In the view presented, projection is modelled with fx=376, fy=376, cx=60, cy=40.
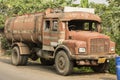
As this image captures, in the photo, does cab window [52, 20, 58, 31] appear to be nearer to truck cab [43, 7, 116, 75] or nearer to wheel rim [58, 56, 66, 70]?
truck cab [43, 7, 116, 75]

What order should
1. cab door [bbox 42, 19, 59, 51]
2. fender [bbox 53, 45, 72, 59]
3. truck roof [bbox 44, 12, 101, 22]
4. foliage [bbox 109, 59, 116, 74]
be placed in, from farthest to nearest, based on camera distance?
foliage [bbox 109, 59, 116, 74] → cab door [bbox 42, 19, 59, 51] → truck roof [bbox 44, 12, 101, 22] → fender [bbox 53, 45, 72, 59]

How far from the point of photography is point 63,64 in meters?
15.7

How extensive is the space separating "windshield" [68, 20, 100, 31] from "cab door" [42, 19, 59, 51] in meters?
0.68

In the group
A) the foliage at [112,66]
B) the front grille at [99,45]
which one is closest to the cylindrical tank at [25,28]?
the front grille at [99,45]

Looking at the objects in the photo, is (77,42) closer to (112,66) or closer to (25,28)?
(112,66)

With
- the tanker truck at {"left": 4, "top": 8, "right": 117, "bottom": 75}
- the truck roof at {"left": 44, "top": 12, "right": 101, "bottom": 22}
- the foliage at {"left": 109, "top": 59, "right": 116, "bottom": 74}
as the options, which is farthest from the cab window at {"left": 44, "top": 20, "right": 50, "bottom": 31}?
the foliage at {"left": 109, "top": 59, "right": 116, "bottom": 74}

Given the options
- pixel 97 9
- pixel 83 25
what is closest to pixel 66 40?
pixel 83 25

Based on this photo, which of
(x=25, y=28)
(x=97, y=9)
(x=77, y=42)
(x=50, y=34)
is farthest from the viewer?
(x=97, y=9)

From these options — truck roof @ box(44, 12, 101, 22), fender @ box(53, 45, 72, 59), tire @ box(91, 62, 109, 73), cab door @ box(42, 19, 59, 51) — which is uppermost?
truck roof @ box(44, 12, 101, 22)

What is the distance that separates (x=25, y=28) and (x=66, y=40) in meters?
4.29

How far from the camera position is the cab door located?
16.7m

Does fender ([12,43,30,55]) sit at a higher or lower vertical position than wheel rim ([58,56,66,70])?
higher

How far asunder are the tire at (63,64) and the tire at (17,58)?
4.08 m

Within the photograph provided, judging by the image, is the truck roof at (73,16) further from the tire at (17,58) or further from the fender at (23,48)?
the tire at (17,58)
